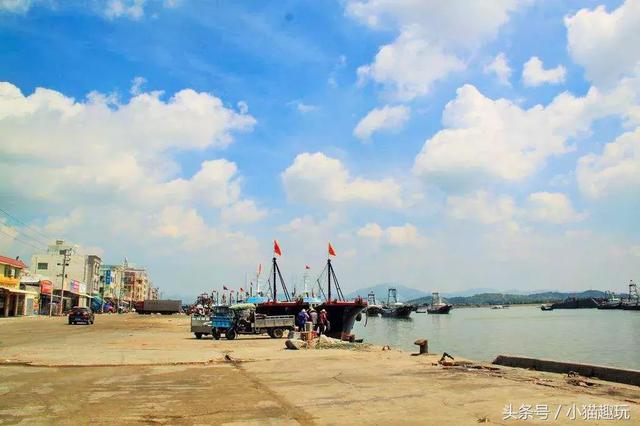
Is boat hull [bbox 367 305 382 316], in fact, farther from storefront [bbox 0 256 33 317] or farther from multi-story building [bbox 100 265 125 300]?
storefront [bbox 0 256 33 317]

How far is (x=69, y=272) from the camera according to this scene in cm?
10725

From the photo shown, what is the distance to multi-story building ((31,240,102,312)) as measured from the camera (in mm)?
92650

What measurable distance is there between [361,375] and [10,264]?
206 feet

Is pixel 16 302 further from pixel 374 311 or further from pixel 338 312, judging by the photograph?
pixel 374 311

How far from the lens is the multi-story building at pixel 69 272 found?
9265 centimetres

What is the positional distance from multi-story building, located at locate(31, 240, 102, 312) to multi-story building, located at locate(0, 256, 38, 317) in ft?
28.5

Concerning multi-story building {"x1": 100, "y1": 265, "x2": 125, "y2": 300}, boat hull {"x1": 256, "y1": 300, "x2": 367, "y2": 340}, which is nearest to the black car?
boat hull {"x1": 256, "y1": 300, "x2": 367, "y2": 340}

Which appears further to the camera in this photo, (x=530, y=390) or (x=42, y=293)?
(x=42, y=293)

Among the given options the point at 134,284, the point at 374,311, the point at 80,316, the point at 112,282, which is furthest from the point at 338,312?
the point at 134,284

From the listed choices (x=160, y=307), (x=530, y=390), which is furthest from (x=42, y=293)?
(x=530, y=390)

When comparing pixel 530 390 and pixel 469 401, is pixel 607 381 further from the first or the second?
pixel 469 401

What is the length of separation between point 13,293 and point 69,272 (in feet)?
146

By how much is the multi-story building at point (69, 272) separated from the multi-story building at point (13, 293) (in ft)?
28.5

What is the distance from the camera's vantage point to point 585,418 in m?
8.55
